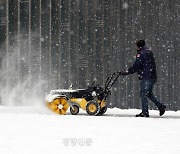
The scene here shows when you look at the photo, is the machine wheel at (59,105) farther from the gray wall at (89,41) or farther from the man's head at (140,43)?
the man's head at (140,43)

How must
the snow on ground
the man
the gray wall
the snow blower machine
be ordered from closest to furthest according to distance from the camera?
the snow on ground → the man → the snow blower machine → the gray wall

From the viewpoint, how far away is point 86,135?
7012 mm

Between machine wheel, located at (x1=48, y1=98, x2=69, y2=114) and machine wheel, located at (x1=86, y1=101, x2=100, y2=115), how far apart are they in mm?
483

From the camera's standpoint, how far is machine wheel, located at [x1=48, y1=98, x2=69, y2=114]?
1041 cm

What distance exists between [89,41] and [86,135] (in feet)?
16.6

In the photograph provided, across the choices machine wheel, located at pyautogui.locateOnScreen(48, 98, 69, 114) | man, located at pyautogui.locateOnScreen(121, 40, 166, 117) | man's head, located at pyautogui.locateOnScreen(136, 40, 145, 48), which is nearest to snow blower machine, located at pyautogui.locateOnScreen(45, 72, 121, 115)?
machine wheel, located at pyautogui.locateOnScreen(48, 98, 69, 114)

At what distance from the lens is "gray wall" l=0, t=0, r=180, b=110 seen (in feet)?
37.7

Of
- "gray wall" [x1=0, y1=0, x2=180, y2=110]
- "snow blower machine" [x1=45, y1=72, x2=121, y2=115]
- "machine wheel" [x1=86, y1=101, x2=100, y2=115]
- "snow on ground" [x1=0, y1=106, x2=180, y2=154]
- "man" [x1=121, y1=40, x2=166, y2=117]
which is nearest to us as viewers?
"snow on ground" [x1=0, y1=106, x2=180, y2=154]

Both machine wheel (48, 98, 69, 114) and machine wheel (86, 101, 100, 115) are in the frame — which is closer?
machine wheel (86, 101, 100, 115)

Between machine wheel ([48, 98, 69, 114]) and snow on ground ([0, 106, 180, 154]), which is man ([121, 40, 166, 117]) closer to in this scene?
snow on ground ([0, 106, 180, 154])

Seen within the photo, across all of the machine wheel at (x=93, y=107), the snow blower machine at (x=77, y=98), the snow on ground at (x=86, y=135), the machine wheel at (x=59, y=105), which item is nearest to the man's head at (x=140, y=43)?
the snow blower machine at (x=77, y=98)

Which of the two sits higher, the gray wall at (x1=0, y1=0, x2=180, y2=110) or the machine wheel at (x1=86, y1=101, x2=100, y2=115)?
the gray wall at (x1=0, y1=0, x2=180, y2=110)

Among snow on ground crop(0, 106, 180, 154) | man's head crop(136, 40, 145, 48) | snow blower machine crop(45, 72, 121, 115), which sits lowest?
snow on ground crop(0, 106, 180, 154)

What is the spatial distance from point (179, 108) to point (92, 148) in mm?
5927
